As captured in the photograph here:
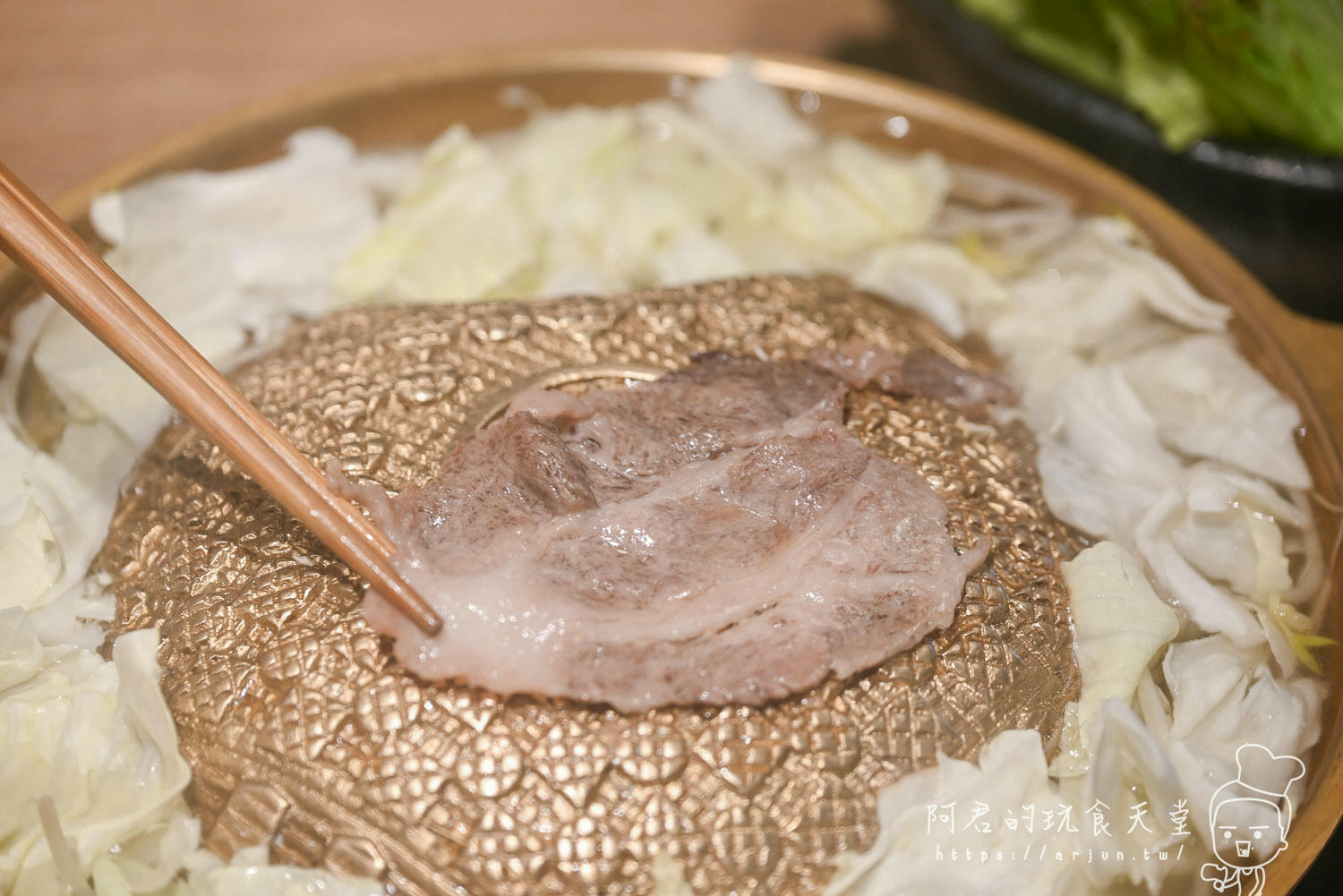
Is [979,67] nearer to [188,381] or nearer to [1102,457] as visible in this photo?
[1102,457]

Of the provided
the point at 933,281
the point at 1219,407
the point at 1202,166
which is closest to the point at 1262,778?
the point at 1219,407

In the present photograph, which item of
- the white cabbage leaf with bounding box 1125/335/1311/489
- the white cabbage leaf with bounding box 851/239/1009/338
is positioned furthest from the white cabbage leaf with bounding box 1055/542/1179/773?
the white cabbage leaf with bounding box 851/239/1009/338

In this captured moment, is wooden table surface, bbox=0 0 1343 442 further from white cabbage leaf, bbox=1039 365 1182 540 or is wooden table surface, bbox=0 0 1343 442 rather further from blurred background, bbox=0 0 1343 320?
white cabbage leaf, bbox=1039 365 1182 540

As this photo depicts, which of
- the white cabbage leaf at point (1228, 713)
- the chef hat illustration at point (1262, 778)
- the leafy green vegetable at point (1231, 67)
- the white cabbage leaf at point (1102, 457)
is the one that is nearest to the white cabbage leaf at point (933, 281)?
the white cabbage leaf at point (1102, 457)

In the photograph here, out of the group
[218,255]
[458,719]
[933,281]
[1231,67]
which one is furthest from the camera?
[1231,67]

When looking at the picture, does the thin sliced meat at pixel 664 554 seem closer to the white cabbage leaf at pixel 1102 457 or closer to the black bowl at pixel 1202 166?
the white cabbage leaf at pixel 1102 457
